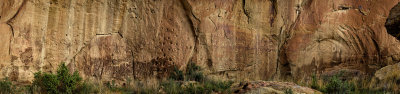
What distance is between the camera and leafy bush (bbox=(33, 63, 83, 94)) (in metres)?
6.71

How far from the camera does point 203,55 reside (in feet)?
33.9

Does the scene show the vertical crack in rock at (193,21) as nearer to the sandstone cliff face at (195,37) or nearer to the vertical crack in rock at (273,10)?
the sandstone cliff face at (195,37)

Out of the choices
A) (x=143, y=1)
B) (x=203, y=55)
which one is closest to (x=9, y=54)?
(x=143, y=1)

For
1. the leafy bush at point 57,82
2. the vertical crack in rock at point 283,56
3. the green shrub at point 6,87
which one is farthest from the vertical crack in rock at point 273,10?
the green shrub at point 6,87

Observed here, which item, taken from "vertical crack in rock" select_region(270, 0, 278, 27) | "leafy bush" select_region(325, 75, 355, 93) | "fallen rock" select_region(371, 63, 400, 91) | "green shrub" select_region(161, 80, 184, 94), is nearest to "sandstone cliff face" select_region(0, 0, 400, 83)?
"vertical crack in rock" select_region(270, 0, 278, 27)

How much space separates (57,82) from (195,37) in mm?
4288

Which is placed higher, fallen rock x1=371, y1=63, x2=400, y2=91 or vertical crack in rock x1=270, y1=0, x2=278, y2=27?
vertical crack in rock x1=270, y1=0, x2=278, y2=27

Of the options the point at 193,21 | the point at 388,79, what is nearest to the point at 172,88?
the point at 193,21

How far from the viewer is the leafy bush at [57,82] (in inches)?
264

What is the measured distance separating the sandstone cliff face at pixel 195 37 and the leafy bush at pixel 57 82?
62cm

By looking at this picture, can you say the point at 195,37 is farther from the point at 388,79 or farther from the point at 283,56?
the point at 388,79

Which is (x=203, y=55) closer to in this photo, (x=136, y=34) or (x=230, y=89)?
(x=136, y=34)

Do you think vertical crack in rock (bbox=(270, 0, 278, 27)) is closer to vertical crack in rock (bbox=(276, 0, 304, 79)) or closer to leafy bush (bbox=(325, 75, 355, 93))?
vertical crack in rock (bbox=(276, 0, 304, 79))

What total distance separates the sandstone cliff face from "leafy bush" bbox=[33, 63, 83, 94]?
2.03 ft
